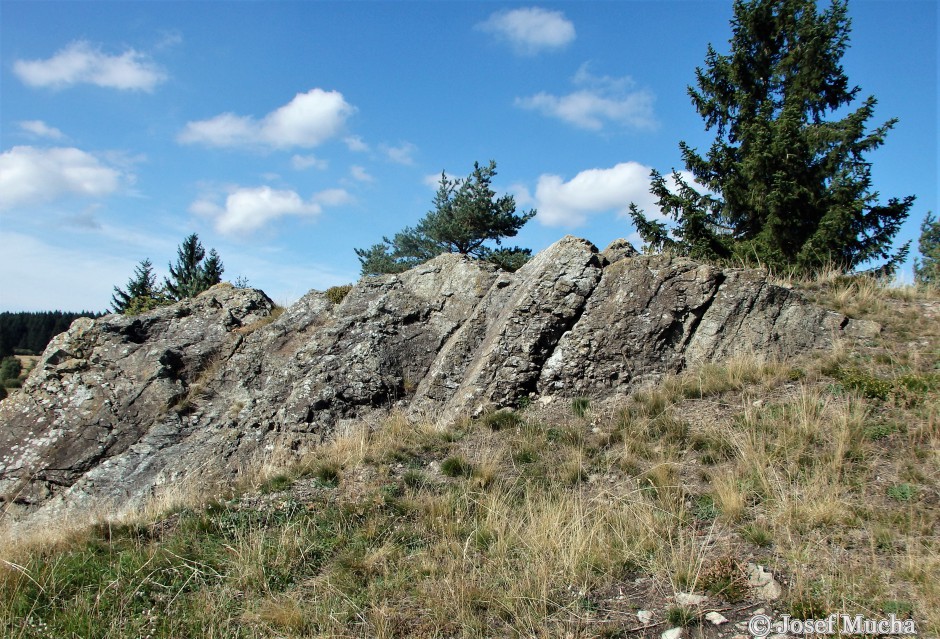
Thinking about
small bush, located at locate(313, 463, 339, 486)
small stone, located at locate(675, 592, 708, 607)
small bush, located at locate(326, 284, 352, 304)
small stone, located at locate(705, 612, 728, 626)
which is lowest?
small stone, located at locate(705, 612, 728, 626)

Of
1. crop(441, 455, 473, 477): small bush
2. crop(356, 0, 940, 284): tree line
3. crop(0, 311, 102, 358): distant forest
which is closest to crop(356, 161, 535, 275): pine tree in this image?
crop(356, 0, 940, 284): tree line

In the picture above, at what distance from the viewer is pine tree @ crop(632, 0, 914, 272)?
14227 mm

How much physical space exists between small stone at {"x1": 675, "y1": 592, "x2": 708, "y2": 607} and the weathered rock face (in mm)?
4256

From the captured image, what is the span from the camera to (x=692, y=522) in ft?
15.2

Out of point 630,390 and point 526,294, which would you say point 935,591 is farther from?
point 526,294

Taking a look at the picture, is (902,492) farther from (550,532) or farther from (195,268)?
(195,268)

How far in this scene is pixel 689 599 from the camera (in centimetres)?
365

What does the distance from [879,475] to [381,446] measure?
5382 mm

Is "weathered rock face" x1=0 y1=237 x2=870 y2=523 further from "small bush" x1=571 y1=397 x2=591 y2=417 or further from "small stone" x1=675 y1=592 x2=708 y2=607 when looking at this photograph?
"small stone" x1=675 y1=592 x2=708 y2=607

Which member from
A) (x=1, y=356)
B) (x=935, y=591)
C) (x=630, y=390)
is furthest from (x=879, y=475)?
(x=1, y=356)

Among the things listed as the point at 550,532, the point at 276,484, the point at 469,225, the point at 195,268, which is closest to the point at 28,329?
the point at 195,268

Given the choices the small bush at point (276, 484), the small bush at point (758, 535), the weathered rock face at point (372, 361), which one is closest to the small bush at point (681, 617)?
the small bush at point (758, 535)

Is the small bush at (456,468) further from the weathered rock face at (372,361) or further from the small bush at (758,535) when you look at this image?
the small bush at (758,535)

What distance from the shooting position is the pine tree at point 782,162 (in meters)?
14.2
